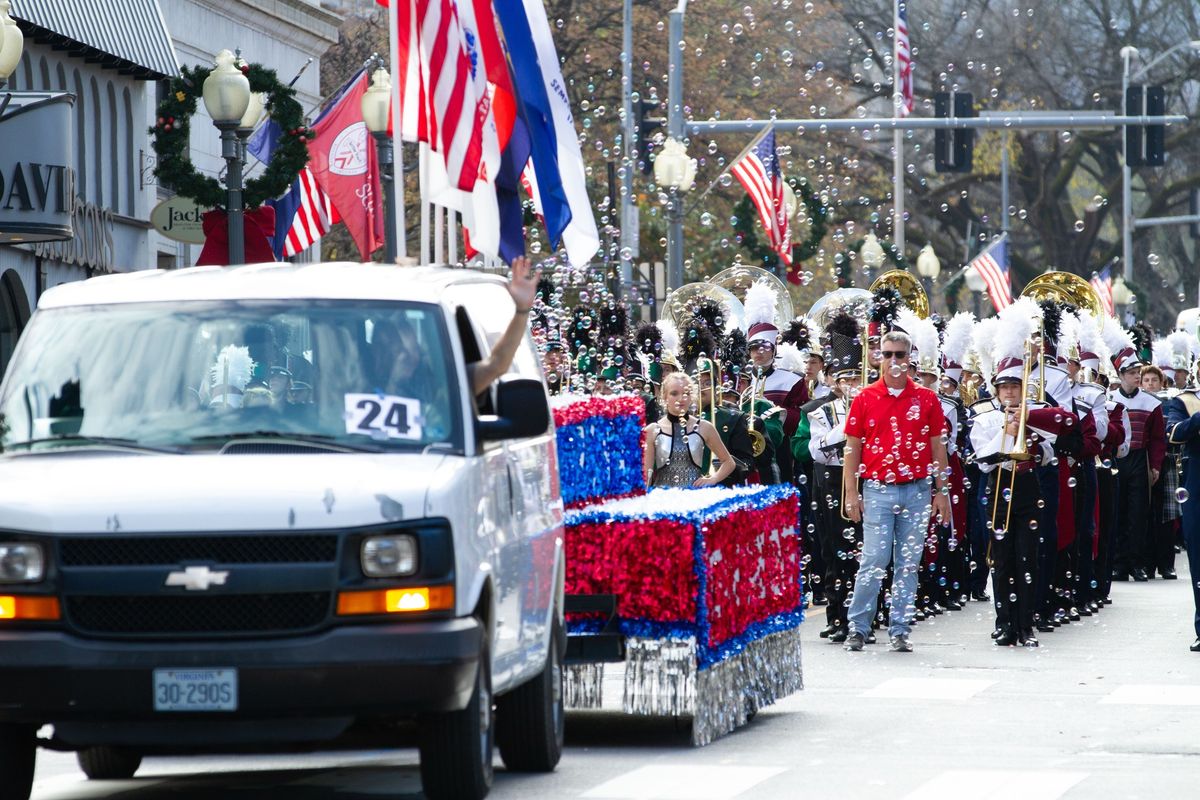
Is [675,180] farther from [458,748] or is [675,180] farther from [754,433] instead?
[458,748]

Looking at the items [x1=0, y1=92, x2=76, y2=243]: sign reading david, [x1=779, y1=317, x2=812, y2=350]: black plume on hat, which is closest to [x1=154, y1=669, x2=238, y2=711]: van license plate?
[x1=779, y1=317, x2=812, y2=350]: black plume on hat

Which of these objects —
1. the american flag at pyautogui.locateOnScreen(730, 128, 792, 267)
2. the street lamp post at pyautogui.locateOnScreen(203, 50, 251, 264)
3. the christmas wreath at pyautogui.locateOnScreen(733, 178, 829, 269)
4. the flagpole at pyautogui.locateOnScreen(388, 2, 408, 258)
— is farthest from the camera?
the christmas wreath at pyautogui.locateOnScreen(733, 178, 829, 269)

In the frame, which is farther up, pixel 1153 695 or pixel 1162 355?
pixel 1162 355

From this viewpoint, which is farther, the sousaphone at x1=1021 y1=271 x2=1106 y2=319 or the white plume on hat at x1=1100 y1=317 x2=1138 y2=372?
the sousaphone at x1=1021 y1=271 x2=1106 y2=319

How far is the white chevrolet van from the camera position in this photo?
8.84 metres

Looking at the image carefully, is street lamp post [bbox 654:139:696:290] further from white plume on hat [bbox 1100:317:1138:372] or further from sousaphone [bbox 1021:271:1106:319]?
white plume on hat [bbox 1100:317:1138:372]

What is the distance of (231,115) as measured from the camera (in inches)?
910

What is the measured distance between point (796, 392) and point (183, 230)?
9.87 m

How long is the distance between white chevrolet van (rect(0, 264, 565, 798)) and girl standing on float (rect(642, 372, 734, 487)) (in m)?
6.51

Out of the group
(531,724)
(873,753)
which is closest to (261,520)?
(531,724)

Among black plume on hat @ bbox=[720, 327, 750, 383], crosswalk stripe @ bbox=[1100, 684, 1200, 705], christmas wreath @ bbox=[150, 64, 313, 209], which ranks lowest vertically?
crosswalk stripe @ bbox=[1100, 684, 1200, 705]

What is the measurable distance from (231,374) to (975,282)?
44857 millimetres

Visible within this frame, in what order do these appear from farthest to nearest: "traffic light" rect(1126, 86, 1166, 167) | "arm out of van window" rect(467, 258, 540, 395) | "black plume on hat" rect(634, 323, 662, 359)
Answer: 1. "traffic light" rect(1126, 86, 1166, 167)
2. "black plume on hat" rect(634, 323, 662, 359)
3. "arm out of van window" rect(467, 258, 540, 395)

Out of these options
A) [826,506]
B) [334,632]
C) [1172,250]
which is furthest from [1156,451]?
[1172,250]
